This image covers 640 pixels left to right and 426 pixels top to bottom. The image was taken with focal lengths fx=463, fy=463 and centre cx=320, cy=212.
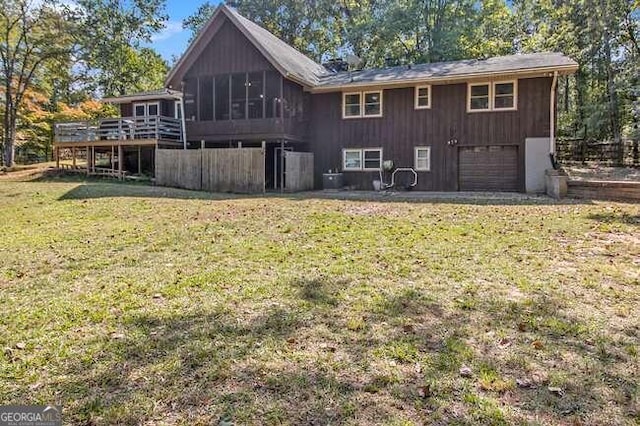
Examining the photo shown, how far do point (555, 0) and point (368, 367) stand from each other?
3494 centimetres

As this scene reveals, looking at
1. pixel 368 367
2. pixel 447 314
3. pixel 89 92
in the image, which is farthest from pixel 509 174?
pixel 89 92

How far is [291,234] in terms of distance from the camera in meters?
8.12

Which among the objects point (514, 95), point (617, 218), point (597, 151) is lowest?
point (617, 218)

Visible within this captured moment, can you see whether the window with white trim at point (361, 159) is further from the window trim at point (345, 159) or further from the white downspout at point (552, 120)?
the white downspout at point (552, 120)

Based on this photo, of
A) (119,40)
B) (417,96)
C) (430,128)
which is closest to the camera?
(430,128)

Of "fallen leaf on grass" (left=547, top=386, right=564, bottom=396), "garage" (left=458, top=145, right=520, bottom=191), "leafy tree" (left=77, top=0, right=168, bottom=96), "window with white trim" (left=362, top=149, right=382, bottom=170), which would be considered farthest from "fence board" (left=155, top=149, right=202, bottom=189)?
"fallen leaf on grass" (left=547, top=386, right=564, bottom=396)

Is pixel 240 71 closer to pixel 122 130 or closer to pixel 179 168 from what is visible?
pixel 179 168

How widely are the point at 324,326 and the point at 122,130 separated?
20.2m

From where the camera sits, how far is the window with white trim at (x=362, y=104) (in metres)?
19.6

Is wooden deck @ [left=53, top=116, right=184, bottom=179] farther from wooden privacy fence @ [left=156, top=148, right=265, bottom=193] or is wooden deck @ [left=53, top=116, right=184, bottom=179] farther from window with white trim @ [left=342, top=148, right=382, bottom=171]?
window with white trim @ [left=342, top=148, right=382, bottom=171]

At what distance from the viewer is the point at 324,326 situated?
161 inches

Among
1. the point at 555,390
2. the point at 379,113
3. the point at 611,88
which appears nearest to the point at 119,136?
the point at 379,113

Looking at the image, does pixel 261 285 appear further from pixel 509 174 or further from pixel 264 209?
pixel 509 174

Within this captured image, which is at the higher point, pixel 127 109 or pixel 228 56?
pixel 228 56
